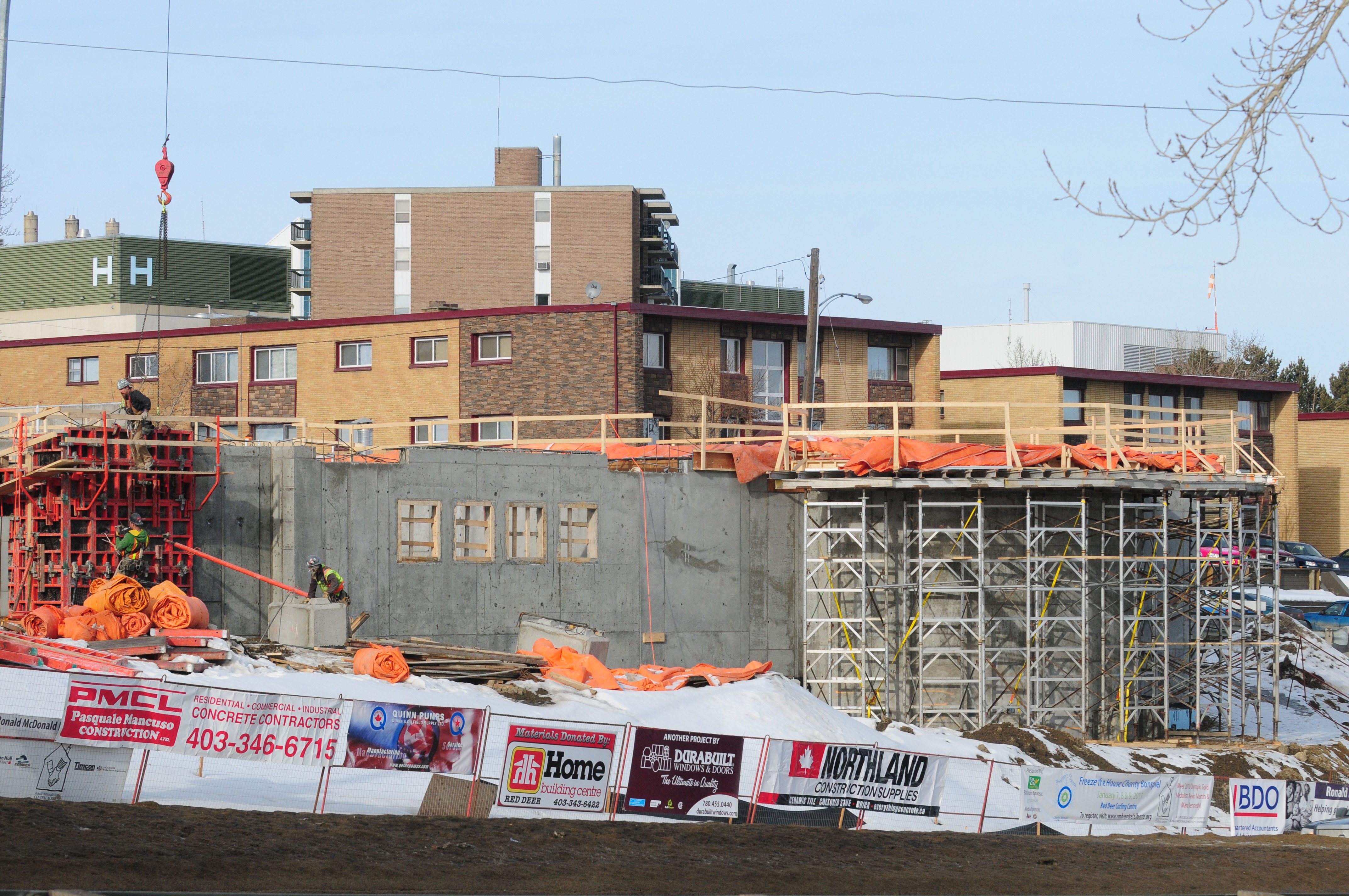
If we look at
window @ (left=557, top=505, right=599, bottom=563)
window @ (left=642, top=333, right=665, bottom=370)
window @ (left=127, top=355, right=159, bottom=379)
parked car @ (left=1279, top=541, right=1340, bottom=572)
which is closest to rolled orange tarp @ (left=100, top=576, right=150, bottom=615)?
window @ (left=557, top=505, right=599, bottom=563)

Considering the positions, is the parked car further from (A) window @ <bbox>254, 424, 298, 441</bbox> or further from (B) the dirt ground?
(A) window @ <bbox>254, 424, 298, 441</bbox>

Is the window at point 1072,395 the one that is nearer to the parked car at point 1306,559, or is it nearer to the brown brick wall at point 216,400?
the parked car at point 1306,559

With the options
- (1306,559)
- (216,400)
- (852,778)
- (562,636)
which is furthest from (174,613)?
(1306,559)

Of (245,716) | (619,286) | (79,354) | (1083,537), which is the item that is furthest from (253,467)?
(619,286)

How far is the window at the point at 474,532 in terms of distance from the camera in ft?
86.9

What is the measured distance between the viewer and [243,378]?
50.8 m

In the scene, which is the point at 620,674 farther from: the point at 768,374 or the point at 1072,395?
the point at 1072,395

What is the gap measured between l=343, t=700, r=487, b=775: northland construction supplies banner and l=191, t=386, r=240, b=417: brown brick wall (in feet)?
121

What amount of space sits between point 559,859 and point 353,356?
3628 cm

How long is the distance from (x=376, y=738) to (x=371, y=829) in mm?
1030

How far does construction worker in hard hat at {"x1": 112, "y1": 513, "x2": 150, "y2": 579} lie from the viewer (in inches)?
896

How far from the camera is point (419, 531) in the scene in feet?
85.8

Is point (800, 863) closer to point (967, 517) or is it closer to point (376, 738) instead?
point (376, 738)

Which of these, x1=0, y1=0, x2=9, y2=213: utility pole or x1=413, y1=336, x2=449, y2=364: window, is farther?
x1=413, y1=336, x2=449, y2=364: window
